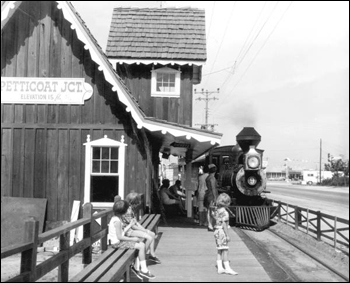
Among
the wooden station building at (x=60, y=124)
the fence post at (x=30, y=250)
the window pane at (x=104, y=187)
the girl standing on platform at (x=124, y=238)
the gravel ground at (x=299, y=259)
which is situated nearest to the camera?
the fence post at (x=30, y=250)

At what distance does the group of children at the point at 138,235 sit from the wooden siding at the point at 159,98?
6.02 metres

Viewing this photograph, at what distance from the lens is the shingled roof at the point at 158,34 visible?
43.8ft

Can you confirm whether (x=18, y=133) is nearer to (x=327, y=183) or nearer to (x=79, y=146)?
(x=79, y=146)

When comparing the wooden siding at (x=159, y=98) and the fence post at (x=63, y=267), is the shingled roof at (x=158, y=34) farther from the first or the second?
the fence post at (x=63, y=267)

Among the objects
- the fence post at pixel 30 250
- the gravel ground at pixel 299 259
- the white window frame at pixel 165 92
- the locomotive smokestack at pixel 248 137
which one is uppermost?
the white window frame at pixel 165 92

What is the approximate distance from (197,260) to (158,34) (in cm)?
820

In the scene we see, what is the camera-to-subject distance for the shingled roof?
13352 mm

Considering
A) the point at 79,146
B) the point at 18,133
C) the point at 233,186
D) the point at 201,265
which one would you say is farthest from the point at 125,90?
the point at 233,186

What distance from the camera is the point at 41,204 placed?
10758mm

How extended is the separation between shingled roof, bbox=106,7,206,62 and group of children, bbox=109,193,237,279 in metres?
7.02

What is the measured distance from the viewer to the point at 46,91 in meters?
10.8

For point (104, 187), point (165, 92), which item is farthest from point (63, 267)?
point (165, 92)

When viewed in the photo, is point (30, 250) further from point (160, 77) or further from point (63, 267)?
point (160, 77)

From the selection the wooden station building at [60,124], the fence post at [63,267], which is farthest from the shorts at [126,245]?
the wooden station building at [60,124]
